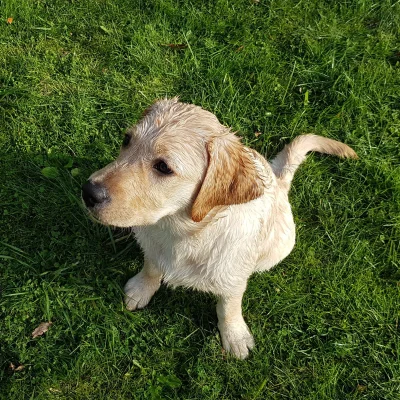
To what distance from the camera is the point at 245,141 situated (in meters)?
4.70

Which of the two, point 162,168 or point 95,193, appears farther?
point 162,168

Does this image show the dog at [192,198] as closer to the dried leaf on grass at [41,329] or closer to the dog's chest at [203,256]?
the dog's chest at [203,256]

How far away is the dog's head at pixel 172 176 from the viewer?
2627 mm

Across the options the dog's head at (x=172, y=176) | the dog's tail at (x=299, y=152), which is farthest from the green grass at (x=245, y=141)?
the dog's head at (x=172, y=176)

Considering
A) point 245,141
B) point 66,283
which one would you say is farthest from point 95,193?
point 245,141

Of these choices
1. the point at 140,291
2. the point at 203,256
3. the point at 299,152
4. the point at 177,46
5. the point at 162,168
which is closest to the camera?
the point at 162,168

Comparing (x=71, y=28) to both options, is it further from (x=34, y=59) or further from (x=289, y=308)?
(x=289, y=308)

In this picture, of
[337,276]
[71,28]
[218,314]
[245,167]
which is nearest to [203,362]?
[218,314]

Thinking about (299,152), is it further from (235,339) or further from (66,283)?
(66,283)

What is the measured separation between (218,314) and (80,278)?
1.26 metres

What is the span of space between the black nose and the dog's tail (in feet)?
5.97

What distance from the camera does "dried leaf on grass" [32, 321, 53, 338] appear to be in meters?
3.72

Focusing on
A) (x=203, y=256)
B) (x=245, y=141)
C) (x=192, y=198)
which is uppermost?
(x=192, y=198)

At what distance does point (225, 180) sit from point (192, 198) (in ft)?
0.79
